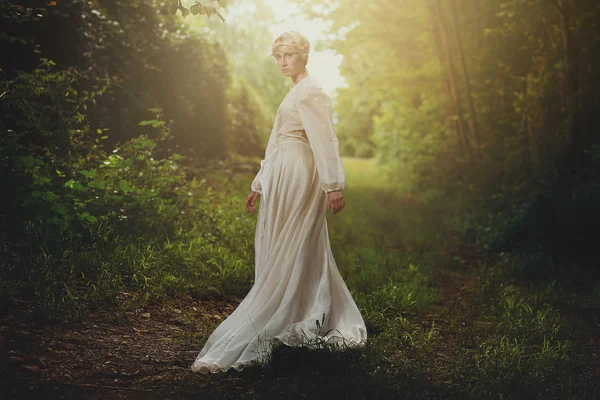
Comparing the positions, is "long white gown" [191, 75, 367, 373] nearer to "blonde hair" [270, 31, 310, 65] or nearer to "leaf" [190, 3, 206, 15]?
"blonde hair" [270, 31, 310, 65]

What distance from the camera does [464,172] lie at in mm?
13320

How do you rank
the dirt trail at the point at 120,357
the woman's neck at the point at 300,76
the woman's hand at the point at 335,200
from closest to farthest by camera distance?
the dirt trail at the point at 120,357 → the woman's hand at the point at 335,200 → the woman's neck at the point at 300,76

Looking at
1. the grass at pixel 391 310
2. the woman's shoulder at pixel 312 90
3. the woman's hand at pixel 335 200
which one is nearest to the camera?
the grass at pixel 391 310

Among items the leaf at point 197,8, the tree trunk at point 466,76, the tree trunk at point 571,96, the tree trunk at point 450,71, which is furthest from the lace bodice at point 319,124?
the tree trunk at point 450,71

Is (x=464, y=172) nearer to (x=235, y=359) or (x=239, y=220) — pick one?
(x=239, y=220)

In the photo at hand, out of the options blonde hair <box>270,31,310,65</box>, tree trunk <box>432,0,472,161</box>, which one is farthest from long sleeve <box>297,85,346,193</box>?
tree trunk <box>432,0,472,161</box>

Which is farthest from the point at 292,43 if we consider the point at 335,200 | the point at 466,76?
the point at 466,76

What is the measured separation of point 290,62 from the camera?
14.4 ft

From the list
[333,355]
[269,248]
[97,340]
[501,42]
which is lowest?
[333,355]

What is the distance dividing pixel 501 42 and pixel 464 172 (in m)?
3.02

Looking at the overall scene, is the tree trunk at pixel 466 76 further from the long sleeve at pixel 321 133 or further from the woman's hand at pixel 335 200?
the woman's hand at pixel 335 200

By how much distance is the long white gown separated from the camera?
4277mm

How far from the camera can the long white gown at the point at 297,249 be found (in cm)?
428

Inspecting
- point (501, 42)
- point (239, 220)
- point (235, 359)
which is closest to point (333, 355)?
point (235, 359)
